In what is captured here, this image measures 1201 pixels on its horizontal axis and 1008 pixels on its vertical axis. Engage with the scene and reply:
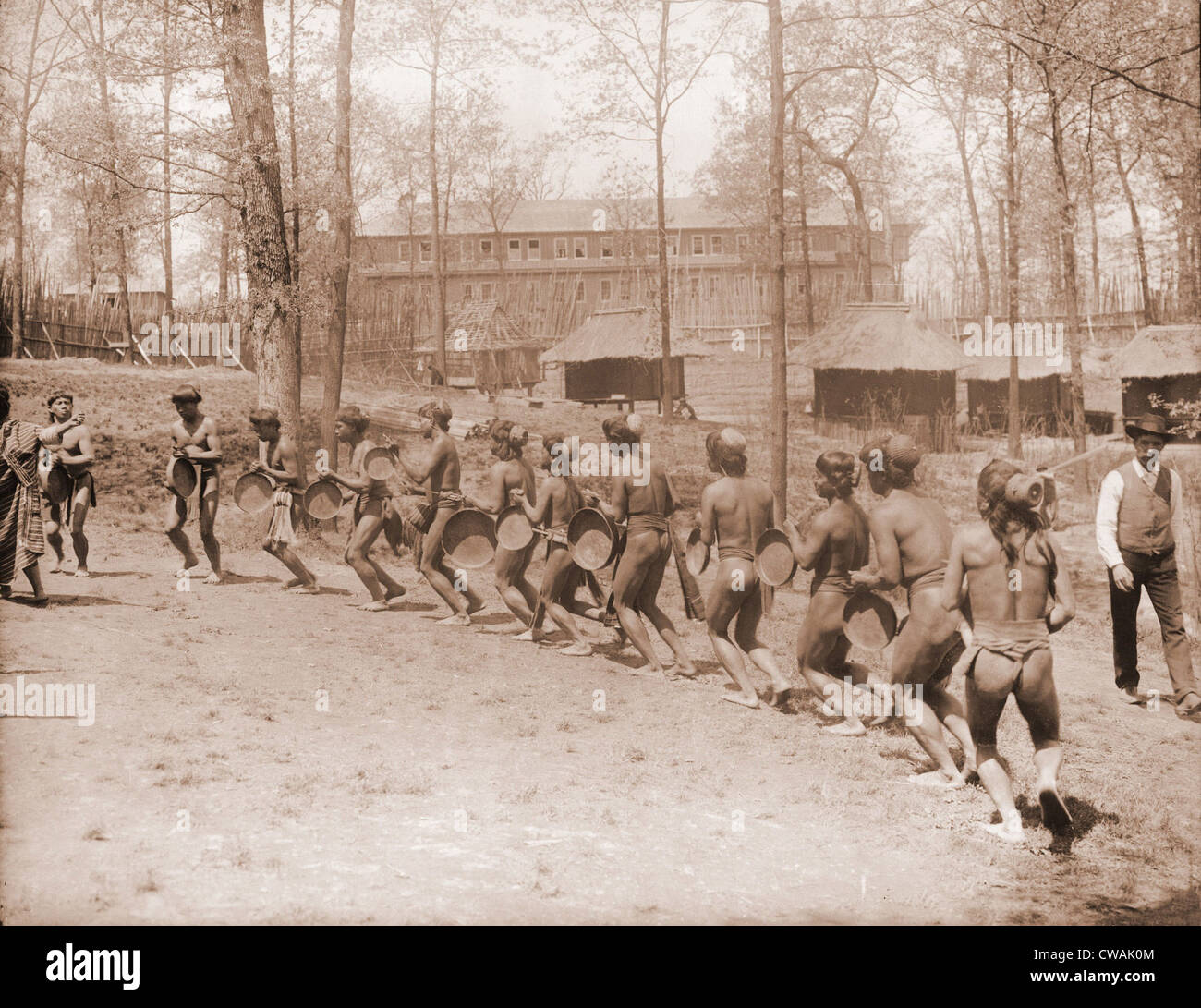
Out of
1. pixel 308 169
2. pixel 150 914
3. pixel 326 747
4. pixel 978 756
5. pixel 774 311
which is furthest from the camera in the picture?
pixel 308 169

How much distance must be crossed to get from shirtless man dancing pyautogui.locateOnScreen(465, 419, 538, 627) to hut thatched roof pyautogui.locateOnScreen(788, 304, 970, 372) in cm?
1730

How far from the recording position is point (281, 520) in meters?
11.0

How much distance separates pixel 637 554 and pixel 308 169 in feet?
26.4

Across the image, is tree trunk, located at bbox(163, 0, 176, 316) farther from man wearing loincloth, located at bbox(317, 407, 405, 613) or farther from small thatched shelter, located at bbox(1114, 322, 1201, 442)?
small thatched shelter, located at bbox(1114, 322, 1201, 442)

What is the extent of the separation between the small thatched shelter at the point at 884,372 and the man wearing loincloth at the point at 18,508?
62.3ft

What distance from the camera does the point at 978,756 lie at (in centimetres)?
609

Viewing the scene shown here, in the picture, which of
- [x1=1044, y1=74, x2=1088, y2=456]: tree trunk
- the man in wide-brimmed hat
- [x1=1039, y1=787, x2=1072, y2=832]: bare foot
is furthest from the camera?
[x1=1044, y1=74, x2=1088, y2=456]: tree trunk

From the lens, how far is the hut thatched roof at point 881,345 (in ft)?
84.9

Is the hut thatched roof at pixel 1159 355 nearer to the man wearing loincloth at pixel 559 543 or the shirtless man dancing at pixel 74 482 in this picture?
the man wearing loincloth at pixel 559 543

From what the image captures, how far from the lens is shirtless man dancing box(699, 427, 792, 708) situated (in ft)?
27.1

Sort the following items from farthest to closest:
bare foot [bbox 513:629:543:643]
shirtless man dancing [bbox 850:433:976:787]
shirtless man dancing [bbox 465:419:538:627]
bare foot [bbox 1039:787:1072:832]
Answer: bare foot [bbox 513:629:543:643] → shirtless man dancing [bbox 465:419:538:627] → shirtless man dancing [bbox 850:433:976:787] → bare foot [bbox 1039:787:1072:832]

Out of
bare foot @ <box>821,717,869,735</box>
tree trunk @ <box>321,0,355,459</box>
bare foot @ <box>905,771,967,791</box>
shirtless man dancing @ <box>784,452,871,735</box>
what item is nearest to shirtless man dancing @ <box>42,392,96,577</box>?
tree trunk @ <box>321,0,355,459</box>
